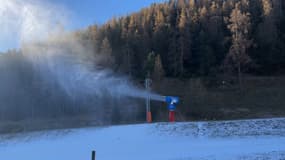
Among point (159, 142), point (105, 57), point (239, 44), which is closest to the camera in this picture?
point (159, 142)

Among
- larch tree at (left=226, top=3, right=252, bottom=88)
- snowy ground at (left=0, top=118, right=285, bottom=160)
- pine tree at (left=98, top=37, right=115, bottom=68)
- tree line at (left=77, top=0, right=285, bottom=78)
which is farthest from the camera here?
tree line at (left=77, top=0, right=285, bottom=78)

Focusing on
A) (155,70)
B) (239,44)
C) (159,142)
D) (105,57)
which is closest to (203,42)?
(239,44)

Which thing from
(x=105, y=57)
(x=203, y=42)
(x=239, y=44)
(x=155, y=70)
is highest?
(x=203, y=42)

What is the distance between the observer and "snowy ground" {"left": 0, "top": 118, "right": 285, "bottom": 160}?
8.91m

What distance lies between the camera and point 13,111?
25.9m

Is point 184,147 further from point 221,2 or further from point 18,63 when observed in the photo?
point 221,2

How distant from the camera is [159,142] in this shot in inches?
412

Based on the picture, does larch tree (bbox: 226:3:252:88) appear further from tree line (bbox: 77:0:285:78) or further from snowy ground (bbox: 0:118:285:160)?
snowy ground (bbox: 0:118:285:160)

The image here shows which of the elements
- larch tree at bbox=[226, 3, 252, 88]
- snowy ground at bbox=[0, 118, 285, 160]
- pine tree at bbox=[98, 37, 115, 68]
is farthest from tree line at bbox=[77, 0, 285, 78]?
snowy ground at bbox=[0, 118, 285, 160]

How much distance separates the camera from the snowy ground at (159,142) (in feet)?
29.2

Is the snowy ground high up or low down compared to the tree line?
down

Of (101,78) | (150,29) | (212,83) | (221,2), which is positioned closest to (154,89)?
(101,78)

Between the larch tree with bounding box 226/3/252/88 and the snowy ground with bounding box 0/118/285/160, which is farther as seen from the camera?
the larch tree with bounding box 226/3/252/88

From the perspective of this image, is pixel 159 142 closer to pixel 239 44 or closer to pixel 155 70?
pixel 155 70
